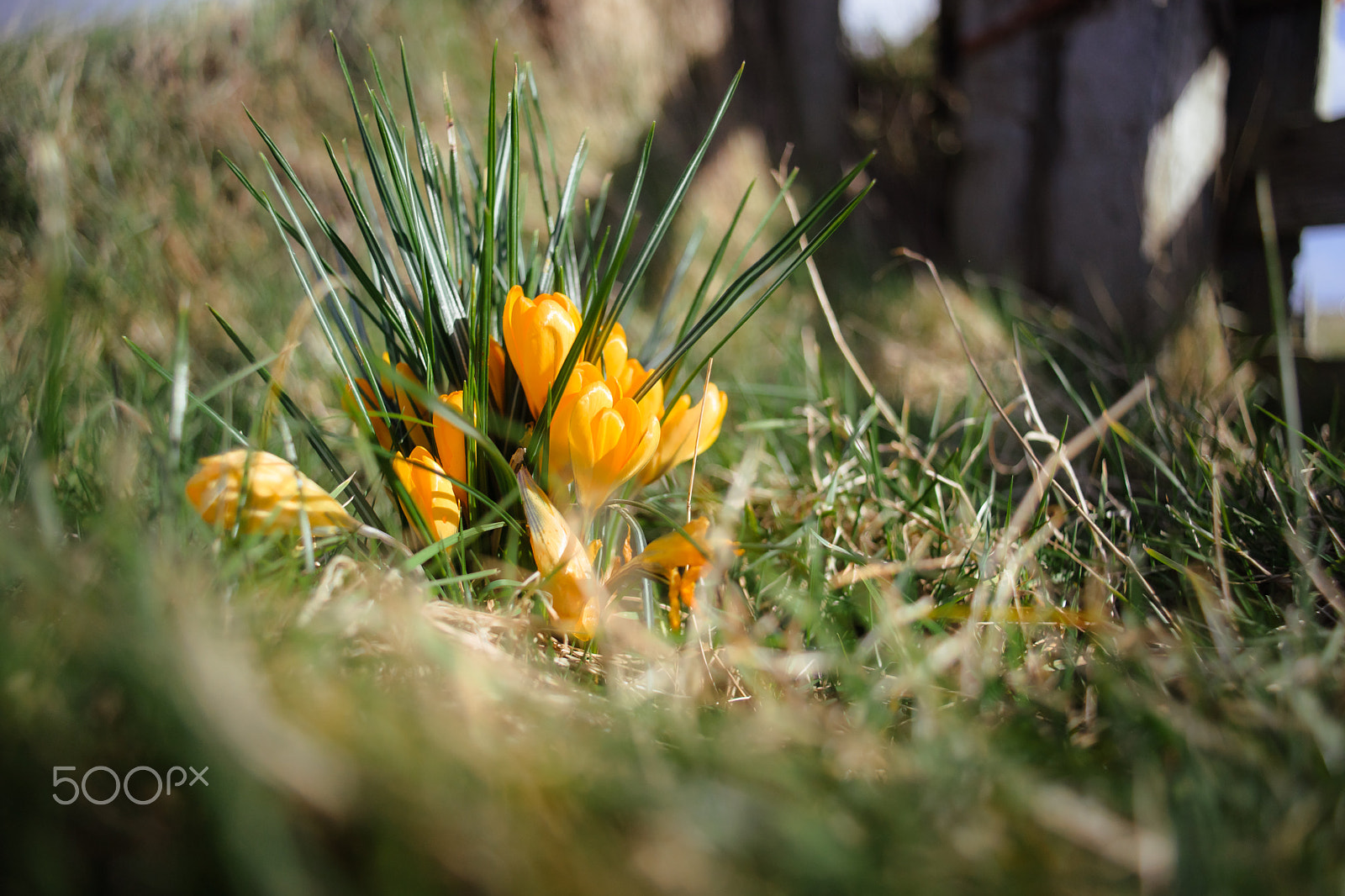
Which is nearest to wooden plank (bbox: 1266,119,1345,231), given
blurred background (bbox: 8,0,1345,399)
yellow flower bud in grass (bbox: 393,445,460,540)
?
blurred background (bbox: 8,0,1345,399)

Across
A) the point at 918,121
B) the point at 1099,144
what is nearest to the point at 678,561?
the point at 1099,144

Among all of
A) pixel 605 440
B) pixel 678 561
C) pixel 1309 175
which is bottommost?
pixel 678 561

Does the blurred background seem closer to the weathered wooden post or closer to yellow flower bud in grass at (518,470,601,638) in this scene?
the weathered wooden post

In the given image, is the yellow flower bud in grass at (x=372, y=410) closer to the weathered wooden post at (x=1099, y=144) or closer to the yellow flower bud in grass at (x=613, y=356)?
the yellow flower bud in grass at (x=613, y=356)

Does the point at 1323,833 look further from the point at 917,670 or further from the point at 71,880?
the point at 71,880

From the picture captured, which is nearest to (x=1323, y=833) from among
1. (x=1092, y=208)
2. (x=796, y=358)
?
(x=796, y=358)

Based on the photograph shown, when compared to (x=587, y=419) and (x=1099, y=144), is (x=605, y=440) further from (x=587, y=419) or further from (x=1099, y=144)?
(x=1099, y=144)
